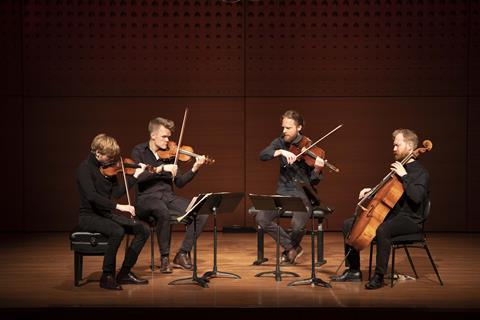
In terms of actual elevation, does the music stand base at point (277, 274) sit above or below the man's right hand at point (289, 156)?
below

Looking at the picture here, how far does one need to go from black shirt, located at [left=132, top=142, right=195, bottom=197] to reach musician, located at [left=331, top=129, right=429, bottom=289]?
1.66 meters

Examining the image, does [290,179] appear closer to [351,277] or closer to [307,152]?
[307,152]

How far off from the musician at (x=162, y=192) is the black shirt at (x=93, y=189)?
1.95ft

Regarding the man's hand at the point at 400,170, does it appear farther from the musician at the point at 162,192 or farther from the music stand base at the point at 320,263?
the musician at the point at 162,192

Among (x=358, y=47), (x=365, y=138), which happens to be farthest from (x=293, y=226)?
(x=358, y=47)

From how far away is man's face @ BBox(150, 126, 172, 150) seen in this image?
19.4 ft

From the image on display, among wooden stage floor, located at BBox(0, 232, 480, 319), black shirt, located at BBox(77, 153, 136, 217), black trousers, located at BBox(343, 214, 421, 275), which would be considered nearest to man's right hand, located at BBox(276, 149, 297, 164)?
wooden stage floor, located at BBox(0, 232, 480, 319)

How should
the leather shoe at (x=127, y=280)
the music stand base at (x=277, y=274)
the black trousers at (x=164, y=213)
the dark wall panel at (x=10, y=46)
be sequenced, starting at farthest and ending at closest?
the dark wall panel at (x=10, y=46)
the black trousers at (x=164, y=213)
the music stand base at (x=277, y=274)
the leather shoe at (x=127, y=280)

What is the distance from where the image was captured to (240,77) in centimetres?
787

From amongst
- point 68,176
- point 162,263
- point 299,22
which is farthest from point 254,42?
point 162,263

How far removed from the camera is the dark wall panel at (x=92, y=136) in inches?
309

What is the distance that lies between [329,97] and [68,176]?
2.98 metres

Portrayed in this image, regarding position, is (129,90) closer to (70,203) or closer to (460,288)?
(70,203)

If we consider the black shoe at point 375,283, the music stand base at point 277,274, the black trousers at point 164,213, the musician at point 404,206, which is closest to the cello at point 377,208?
the musician at point 404,206
